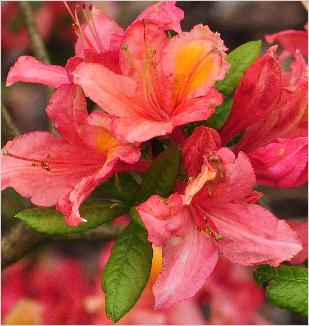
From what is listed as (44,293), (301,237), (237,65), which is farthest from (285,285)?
(44,293)

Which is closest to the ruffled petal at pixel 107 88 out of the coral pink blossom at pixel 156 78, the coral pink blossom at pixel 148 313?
the coral pink blossom at pixel 156 78

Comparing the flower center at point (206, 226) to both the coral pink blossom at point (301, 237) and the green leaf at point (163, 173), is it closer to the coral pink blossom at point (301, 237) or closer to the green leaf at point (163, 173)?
the green leaf at point (163, 173)

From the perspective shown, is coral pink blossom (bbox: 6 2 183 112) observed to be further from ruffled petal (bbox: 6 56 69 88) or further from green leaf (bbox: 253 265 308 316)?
green leaf (bbox: 253 265 308 316)

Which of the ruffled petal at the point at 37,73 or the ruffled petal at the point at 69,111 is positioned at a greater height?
the ruffled petal at the point at 37,73

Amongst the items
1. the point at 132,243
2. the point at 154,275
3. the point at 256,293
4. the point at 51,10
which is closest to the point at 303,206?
the point at 256,293

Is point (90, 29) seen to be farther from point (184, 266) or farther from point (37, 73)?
point (184, 266)

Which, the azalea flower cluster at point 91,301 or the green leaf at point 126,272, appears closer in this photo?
the green leaf at point 126,272

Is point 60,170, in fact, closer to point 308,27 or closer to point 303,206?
point 308,27
